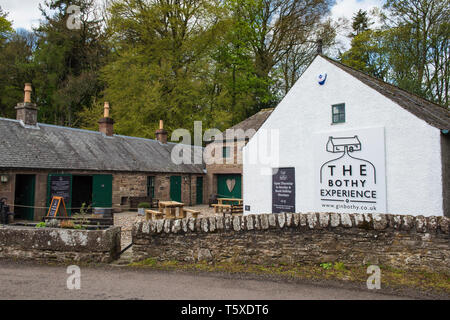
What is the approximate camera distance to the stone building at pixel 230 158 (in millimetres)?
23703

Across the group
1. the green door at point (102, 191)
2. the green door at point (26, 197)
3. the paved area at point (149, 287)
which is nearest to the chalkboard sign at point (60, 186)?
the green door at point (26, 197)

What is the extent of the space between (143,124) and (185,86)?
462 centimetres

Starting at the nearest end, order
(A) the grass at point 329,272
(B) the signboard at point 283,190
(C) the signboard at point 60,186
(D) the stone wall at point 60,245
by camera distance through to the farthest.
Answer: (A) the grass at point 329,272 < (D) the stone wall at point 60,245 < (B) the signboard at point 283,190 < (C) the signboard at point 60,186

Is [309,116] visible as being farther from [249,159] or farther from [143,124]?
[143,124]

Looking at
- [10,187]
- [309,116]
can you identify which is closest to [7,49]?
[10,187]

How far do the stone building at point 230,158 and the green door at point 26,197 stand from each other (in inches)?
511

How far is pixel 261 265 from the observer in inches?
261

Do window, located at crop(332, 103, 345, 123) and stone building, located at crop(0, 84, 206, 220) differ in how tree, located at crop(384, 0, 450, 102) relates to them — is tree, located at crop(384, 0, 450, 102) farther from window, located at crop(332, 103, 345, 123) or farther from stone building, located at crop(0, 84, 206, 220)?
stone building, located at crop(0, 84, 206, 220)

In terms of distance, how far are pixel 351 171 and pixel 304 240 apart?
4.83 metres

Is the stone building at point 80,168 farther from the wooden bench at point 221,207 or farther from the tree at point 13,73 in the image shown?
the tree at point 13,73

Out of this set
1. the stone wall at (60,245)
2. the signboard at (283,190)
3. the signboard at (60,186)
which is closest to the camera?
the stone wall at (60,245)

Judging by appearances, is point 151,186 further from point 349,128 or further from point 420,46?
point 420,46

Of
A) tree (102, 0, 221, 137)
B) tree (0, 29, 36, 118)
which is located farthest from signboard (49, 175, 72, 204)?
tree (0, 29, 36, 118)
